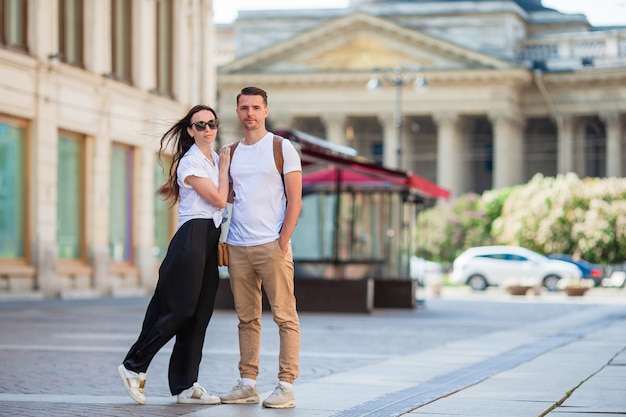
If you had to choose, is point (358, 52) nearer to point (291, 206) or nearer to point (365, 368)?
point (365, 368)

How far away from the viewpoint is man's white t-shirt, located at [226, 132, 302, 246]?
9.15 m

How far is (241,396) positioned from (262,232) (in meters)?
1.08

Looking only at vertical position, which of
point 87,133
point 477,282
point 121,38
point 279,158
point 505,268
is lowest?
point 477,282

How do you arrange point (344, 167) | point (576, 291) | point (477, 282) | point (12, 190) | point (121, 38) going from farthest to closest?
point (477, 282), point (576, 291), point (121, 38), point (12, 190), point (344, 167)

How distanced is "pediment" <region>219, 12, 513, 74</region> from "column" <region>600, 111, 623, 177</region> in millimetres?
6776

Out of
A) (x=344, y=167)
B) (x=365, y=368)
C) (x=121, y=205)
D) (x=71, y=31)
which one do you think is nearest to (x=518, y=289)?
(x=121, y=205)

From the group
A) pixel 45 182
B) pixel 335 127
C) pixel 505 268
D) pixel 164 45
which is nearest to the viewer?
pixel 45 182

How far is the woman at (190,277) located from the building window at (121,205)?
81.8 ft

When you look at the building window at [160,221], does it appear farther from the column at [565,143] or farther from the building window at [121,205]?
the column at [565,143]

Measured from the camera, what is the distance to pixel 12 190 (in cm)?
2922

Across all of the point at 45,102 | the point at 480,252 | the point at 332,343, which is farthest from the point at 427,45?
the point at 332,343

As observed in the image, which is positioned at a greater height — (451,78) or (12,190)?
(451,78)

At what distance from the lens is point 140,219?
35.2m

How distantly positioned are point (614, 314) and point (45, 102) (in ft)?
40.9
